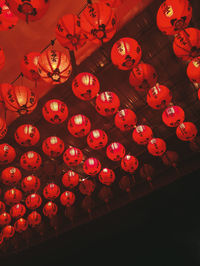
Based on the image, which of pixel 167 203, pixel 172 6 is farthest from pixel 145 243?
pixel 172 6

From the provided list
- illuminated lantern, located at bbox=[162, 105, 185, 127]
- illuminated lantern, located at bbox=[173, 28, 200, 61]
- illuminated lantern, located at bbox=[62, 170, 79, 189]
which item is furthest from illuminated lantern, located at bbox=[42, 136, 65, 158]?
illuminated lantern, located at bbox=[173, 28, 200, 61]

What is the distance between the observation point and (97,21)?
3084 millimetres

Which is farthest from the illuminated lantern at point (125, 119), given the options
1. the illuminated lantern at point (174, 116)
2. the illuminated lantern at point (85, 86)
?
the illuminated lantern at point (85, 86)

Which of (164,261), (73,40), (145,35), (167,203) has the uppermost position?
(73,40)

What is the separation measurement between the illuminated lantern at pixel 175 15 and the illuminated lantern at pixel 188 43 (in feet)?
1.29

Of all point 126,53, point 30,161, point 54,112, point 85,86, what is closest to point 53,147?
point 30,161

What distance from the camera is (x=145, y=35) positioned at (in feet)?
19.1

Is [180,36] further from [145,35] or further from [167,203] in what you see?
[167,203]

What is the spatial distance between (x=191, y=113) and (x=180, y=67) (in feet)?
7.69

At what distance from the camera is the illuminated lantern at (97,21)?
10.1 feet

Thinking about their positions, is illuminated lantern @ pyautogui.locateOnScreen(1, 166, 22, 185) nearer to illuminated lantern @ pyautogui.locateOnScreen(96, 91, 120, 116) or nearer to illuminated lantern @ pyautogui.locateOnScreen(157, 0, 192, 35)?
illuminated lantern @ pyautogui.locateOnScreen(96, 91, 120, 116)

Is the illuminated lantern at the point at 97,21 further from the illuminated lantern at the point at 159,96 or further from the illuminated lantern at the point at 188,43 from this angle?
the illuminated lantern at the point at 159,96

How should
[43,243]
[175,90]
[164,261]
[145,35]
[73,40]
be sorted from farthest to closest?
1. [175,90]
2. [43,243]
3. [145,35]
4. [164,261]
5. [73,40]


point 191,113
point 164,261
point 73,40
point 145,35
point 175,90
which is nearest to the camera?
point 73,40
